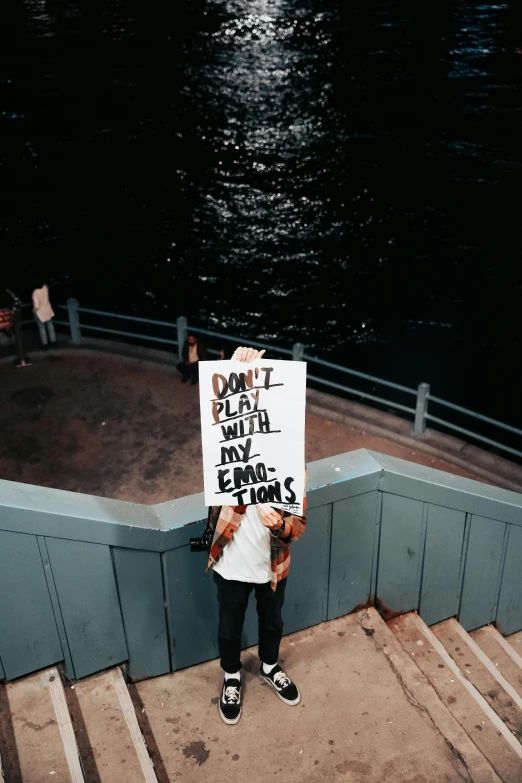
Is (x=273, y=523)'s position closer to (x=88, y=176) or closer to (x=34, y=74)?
(x=88, y=176)

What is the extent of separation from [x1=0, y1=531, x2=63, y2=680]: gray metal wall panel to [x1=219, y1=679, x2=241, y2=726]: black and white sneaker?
1.03 meters

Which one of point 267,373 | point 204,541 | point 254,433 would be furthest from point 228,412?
point 204,541

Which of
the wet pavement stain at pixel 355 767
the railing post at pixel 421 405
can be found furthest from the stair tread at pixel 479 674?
the railing post at pixel 421 405

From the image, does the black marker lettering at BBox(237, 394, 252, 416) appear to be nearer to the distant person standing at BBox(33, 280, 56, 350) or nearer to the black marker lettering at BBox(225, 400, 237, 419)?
the black marker lettering at BBox(225, 400, 237, 419)

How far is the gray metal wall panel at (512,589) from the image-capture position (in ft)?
20.1

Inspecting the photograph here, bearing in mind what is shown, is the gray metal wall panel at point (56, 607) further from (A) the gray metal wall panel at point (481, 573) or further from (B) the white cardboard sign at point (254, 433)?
(A) the gray metal wall panel at point (481, 573)

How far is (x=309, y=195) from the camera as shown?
37.5 meters

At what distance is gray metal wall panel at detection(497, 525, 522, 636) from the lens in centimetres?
614

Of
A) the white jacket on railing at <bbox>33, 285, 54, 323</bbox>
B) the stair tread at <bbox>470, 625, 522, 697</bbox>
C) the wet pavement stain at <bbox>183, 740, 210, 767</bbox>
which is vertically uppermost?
the wet pavement stain at <bbox>183, 740, 210, 767</bbox>

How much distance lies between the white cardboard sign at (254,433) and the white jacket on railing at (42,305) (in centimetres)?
890

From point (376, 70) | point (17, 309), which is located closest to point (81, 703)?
point (17, 309)

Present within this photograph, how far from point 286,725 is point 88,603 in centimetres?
141

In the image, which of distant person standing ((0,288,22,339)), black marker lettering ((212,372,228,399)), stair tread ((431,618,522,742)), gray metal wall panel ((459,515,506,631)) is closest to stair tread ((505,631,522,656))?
gray metal wall panel ((459,515,506,631))

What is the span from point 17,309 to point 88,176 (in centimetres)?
3071
